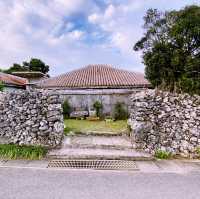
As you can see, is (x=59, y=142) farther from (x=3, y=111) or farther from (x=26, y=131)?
(x=3, y=111)

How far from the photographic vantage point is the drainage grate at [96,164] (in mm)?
7418

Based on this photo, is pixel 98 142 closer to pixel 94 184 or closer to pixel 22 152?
pixel 22 152

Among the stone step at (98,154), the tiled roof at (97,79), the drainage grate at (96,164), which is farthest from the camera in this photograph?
the tiled roof at (97,79)

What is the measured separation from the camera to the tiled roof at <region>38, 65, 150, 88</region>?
60.5 feet

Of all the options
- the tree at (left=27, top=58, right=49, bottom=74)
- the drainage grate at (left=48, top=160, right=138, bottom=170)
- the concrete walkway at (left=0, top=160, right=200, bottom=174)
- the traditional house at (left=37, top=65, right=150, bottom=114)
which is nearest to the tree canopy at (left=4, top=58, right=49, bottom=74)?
the tree at (left=27, top=58, right=49, bottom=74)

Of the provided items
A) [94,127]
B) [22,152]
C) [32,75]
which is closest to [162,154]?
[22,152]

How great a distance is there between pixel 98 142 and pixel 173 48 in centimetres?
525

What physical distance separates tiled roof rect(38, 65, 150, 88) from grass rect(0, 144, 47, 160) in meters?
9.83

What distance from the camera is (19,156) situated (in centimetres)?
834

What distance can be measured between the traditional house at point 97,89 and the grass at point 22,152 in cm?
932

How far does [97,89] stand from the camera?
1809 cm

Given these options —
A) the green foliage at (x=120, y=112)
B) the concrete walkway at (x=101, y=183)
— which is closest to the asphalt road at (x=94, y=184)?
the concrete walkway at (x=101, y=183)

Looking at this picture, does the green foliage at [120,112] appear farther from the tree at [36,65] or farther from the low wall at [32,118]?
the tree at [36,65]

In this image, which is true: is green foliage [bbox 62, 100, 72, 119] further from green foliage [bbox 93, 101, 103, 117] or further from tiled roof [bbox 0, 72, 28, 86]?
tiled roof [bbox 0, 72, 28, 86]
